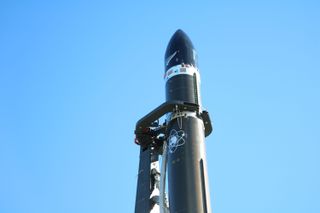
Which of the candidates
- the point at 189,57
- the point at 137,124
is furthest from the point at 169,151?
the point at 189,57

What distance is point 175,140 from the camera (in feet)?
82.3

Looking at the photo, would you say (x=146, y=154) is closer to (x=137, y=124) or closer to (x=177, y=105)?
(x=137, y=124)

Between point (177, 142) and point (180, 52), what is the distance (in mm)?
6454

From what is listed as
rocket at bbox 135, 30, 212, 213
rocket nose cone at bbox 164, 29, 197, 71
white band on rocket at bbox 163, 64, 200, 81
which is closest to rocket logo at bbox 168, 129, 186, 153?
rocket at bbox 135, 30, 212, 213

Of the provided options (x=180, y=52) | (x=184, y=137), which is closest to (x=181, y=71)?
(x=180, y=52)

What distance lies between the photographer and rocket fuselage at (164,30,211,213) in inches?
898

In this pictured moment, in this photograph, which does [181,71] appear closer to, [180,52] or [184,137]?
[180,52]

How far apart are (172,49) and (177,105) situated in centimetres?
480

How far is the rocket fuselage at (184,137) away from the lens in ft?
74.8

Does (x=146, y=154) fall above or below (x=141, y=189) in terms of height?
above

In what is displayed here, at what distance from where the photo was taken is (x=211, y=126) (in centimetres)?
2755

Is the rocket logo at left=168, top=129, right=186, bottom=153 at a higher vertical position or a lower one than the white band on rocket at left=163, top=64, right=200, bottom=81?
A: lower

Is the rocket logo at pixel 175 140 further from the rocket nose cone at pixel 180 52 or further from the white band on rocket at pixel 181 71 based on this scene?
the rocket nose cone at pixel 180 52

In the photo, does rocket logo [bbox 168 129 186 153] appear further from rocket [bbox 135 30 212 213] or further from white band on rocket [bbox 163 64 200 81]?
white band on rocket [bbox 163 64 200 81]
